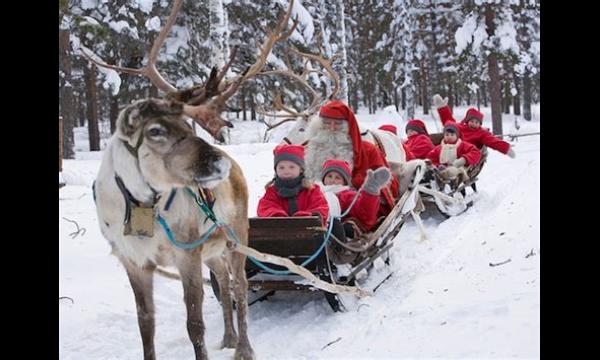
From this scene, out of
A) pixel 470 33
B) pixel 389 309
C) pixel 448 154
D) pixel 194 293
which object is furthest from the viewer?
pixel 470 33

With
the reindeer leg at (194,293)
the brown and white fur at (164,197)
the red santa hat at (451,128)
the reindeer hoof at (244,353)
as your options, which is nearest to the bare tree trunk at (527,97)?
the red santa hat at (451,128)

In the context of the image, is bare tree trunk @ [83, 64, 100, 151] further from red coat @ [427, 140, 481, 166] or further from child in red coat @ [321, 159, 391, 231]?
child in red coat @ [321, 159, 391, 231]

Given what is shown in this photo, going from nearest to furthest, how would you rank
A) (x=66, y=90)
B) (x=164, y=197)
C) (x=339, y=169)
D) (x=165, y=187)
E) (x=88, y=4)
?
(x=165, y=187) → (x=164, y=197) → (x=339, y=169) → (x=66, y=90) → (x=88, y=4)

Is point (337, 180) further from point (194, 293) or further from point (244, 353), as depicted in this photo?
point (194, 293)

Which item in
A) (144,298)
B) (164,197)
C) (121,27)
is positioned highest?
(121,27)

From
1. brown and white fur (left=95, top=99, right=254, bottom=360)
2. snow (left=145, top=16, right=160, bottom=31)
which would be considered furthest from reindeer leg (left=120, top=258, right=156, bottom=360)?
snow (left=145, top=16, right=160, bottom=31)

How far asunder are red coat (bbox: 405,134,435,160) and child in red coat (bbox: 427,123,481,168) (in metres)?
0.13

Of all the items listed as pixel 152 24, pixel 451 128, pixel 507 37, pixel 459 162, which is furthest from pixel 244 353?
pixel 507 37

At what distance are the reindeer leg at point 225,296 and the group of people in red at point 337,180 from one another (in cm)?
95

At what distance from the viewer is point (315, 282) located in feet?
16.0

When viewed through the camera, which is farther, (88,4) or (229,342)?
(88,4)

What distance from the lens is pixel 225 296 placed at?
5.01 meters

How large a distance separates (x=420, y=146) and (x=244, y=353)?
742 cm

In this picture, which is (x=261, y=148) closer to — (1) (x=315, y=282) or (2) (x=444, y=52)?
(1) (x=315, y=282)
